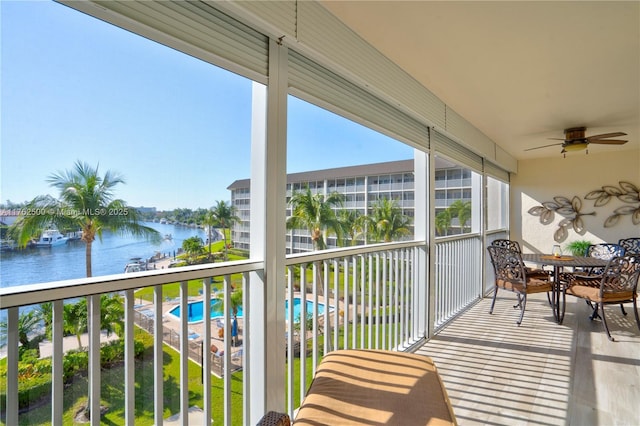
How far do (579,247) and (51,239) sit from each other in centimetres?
747

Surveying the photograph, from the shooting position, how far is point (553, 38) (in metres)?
2.05

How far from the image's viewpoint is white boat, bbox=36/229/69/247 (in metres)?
1.04

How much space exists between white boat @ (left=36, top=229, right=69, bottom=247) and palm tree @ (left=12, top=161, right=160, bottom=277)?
0.02m

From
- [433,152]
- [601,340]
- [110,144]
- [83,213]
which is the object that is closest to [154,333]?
[83,213]

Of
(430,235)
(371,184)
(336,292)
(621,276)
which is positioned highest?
(371,184)

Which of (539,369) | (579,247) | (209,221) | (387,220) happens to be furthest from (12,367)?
(579,247)

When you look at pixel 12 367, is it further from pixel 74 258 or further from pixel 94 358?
pixel 74 258

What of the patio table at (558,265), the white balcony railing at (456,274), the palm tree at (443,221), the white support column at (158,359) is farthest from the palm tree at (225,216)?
the patio table at (558,265)

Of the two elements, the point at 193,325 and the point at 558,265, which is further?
the point at 558,265

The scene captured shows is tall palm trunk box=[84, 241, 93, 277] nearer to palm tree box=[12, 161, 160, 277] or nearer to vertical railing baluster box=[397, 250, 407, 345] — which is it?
palm tree box=[12, 161, 160, 277]

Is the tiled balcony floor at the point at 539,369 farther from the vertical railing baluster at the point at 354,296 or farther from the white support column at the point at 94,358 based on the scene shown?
the white support column at the point at 94,358

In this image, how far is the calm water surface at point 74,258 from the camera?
0.99 metres

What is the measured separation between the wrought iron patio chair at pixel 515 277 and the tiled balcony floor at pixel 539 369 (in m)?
0.38

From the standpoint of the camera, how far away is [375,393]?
131cm
